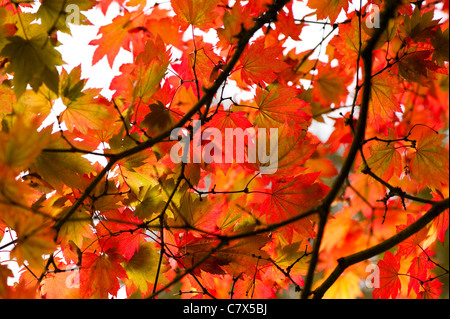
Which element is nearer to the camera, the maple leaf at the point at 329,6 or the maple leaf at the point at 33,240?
the maple leaf at the point at 33,240

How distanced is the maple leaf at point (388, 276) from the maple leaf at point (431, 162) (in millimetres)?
210

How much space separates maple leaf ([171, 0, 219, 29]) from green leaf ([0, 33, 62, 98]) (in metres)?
0.32

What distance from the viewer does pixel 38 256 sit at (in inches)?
25.7

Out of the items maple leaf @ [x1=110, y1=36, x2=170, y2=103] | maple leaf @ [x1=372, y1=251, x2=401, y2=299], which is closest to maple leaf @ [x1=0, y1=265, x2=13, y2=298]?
maple leaf @ [x1=110, y1=36, x2=170, y2=103]

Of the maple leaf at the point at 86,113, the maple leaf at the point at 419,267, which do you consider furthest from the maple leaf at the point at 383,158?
the maple leaf at the point at 86,113

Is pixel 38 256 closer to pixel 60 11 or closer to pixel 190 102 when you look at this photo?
pixel 60 11

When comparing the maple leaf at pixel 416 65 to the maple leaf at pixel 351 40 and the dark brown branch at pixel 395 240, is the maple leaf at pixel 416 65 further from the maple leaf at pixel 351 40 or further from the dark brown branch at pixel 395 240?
the dark brown branch at pixel 395 240

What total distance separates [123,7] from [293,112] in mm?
745

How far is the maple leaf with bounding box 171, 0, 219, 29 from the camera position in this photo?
0.94 metres

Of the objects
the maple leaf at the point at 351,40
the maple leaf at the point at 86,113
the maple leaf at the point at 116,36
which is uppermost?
the maple leaf at the point at 116,36

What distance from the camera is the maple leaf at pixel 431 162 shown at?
3.16ft

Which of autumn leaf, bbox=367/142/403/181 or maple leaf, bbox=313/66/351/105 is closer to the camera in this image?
autumn leaf, bbox=367/142/403/181

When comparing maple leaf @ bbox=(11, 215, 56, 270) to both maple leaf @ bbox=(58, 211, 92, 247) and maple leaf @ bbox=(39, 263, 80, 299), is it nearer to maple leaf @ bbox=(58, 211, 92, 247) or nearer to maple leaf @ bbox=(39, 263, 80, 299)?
maple leaf @ bbox=(58, 211, 92, 247)

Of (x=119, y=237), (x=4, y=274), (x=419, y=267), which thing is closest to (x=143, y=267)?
(x=119, y=237)
